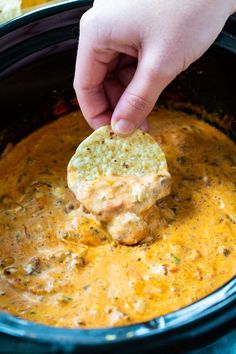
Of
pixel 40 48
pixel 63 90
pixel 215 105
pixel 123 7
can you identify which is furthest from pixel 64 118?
pixel 123 7

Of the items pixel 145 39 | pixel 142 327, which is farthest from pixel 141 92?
pixel 142 327

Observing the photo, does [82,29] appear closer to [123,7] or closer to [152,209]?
[123,7]

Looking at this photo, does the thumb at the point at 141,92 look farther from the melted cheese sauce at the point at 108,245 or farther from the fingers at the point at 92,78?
the melted cheese sauce at the point at 108,245

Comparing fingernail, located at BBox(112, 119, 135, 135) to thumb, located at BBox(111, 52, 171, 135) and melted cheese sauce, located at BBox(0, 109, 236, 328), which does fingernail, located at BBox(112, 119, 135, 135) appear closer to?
thumb, located at BBox(111, 52, 171, 135)

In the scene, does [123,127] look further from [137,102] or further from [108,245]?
[108,245]

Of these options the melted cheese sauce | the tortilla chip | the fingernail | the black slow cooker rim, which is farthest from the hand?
the black slow cooker rim

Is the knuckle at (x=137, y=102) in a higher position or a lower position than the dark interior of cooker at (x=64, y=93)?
higher

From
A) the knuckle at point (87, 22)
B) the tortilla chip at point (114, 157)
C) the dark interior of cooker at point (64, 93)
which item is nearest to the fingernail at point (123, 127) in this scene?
the tortilla chip at point (114, 157)
